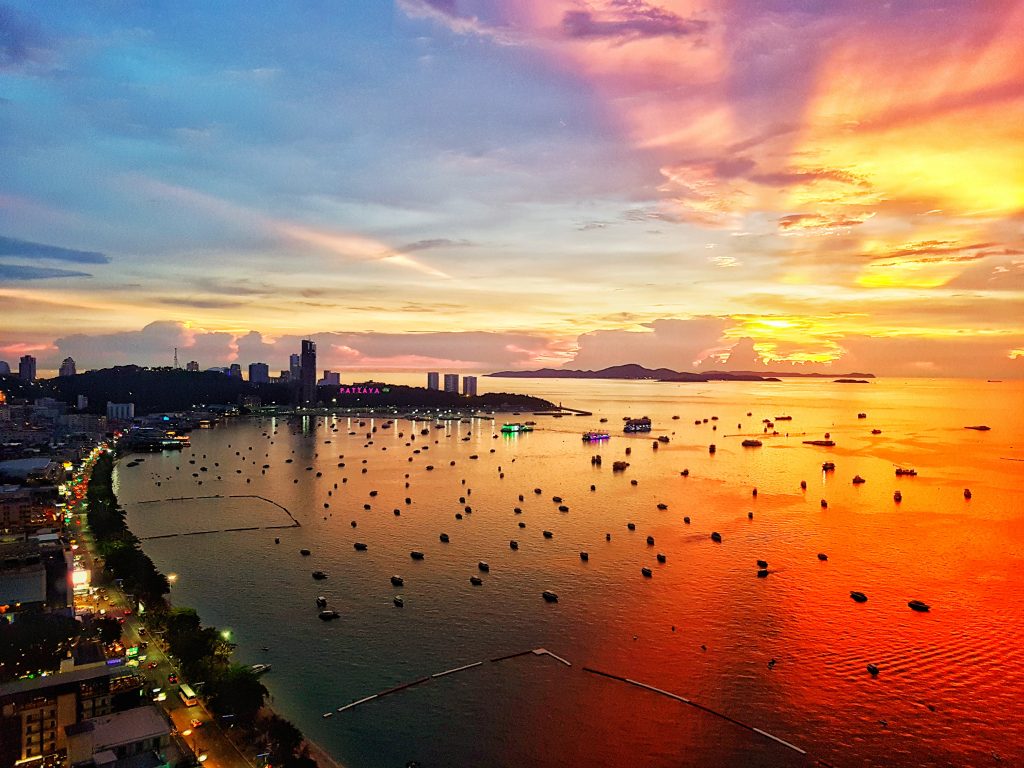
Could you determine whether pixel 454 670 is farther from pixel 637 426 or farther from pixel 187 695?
A: pixel 637 426

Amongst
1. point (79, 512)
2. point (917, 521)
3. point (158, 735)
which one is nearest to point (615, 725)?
point (158, 735)

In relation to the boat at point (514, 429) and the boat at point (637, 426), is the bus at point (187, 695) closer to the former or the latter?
the boat at point (514, 429)

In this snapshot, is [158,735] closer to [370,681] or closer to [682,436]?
[370,681]

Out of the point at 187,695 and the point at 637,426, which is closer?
the point at 187,695

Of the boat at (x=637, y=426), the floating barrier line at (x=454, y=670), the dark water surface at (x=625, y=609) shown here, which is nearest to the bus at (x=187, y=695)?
the dark water surface at (x=625, y=609)

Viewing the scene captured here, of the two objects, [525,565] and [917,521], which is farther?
[917,521]

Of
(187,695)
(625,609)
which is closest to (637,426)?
(625,609)
